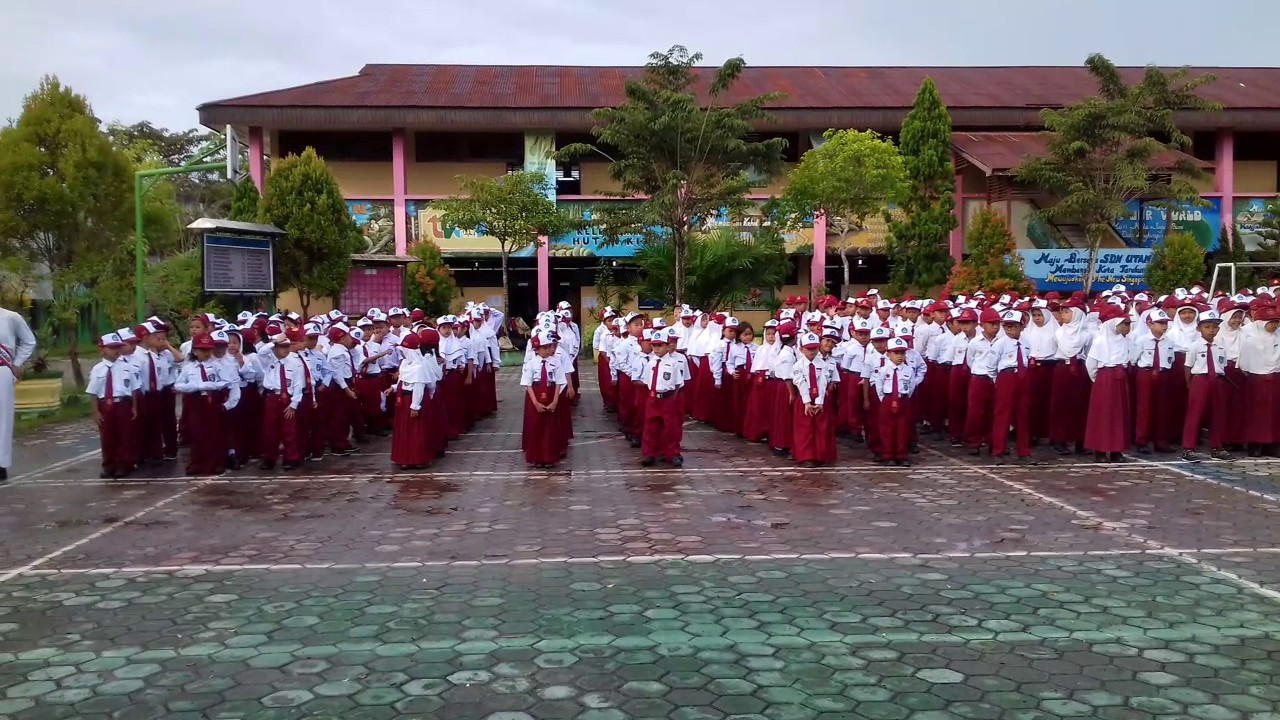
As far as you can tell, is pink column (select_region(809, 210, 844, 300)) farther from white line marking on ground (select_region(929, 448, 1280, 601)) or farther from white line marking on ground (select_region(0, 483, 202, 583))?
white line marking on ground (select_region(0, 483, 202, 583))

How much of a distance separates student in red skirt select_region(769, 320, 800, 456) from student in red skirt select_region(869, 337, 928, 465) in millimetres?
962

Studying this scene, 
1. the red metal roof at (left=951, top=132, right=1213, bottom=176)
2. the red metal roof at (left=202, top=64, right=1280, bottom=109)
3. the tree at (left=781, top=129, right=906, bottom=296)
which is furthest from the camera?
the red metal roof at (left=202, top=64, right=1280, bottom=109)

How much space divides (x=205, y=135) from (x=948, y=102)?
32749 mm

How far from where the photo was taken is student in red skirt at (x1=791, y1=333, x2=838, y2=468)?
34.6 ft

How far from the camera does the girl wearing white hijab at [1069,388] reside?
11.4 meters

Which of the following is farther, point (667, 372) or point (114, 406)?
point (667, 372)

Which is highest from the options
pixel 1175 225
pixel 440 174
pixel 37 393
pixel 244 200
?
pixel 440 174

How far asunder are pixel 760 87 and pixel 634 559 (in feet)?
83.6

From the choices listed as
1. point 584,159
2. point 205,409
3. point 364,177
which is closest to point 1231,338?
point 205,409

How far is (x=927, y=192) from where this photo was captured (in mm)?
25938

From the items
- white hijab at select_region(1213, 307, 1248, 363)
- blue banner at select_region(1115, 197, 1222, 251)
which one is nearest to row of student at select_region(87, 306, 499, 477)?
white hijab at select_region(1213, 307, 1248, 363)

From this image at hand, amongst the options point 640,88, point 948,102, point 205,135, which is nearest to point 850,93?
point 948,102

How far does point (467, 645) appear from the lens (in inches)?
202

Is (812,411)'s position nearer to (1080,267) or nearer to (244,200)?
(244,200)
